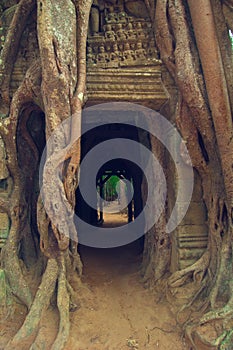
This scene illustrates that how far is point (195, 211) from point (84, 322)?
74.2 inches

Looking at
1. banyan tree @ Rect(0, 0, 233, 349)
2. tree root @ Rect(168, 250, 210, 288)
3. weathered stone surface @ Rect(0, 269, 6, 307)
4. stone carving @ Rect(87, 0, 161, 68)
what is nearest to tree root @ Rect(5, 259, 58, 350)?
banyan tree @ Rect(0, 0, 233, 349)

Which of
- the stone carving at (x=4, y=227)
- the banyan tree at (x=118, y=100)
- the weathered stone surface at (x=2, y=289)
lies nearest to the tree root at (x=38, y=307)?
the banyan tree at (x=118, y=100)

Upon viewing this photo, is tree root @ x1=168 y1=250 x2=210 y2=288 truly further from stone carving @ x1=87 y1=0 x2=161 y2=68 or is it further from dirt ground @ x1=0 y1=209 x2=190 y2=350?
stone carving @ x1=87 y1=0 x2=161 y2=68

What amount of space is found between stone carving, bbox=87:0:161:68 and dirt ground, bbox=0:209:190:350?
2.98 m

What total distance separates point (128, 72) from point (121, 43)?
44cm

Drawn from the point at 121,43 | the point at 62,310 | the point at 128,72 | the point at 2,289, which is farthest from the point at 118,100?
the point at 2,289

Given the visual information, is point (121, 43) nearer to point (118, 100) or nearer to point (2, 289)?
point (118, 100)

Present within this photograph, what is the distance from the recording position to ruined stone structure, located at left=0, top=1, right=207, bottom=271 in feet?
12.3

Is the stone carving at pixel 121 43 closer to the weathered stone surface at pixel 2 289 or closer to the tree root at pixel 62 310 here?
the tree root at pixel 62 310

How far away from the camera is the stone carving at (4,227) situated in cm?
372

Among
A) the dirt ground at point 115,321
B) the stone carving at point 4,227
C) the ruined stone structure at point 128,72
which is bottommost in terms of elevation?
the dirt ground at point 115,321

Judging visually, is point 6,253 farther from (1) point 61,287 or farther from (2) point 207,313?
(2) point 207,313

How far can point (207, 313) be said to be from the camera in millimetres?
3062

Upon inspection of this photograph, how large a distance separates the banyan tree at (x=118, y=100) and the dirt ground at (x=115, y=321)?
5.9 inches
